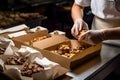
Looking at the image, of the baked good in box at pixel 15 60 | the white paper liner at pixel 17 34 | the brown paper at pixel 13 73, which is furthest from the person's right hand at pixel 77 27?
the brown paper at pixel 13 73

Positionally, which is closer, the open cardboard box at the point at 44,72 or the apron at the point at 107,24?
the open cardboard box at the point at 44,72

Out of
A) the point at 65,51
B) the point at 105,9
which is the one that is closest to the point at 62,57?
the point at 65,51

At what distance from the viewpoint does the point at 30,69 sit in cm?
115

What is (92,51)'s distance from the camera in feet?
4.44

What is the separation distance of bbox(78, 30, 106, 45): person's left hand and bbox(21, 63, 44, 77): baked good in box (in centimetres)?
42

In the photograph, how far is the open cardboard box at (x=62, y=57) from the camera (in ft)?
3.99

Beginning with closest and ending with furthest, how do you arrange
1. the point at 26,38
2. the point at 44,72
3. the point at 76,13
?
the point at 44,72, the point at 26,38, the point at 76,13

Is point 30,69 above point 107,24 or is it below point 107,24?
below

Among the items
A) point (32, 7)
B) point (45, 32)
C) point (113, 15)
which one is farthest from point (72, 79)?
point (32, 7)

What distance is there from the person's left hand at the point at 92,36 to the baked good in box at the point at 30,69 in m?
0.42

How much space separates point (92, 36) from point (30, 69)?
515 mm

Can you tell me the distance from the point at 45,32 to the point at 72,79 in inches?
23.6

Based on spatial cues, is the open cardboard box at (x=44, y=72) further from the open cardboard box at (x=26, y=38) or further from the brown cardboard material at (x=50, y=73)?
the open cardboard box at (x=26, y=38)

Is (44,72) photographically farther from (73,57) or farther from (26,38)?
(26,38)
